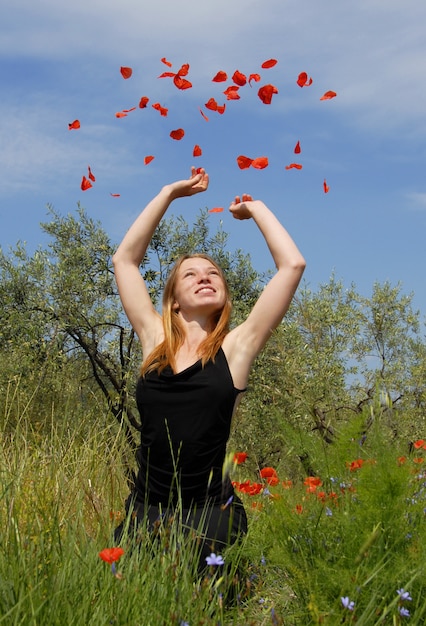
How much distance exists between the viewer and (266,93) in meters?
6.07

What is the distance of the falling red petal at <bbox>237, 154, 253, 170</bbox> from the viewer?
20.2ft

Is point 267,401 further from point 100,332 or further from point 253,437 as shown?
point 100,332

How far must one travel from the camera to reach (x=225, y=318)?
4469 millimetres

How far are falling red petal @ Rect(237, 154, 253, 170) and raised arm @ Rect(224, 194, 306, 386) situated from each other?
73.5 inches

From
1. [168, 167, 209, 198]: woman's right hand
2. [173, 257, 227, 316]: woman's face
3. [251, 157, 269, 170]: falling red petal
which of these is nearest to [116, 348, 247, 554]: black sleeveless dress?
[173, 257, 227, 316]: woman's face

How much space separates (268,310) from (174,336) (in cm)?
65

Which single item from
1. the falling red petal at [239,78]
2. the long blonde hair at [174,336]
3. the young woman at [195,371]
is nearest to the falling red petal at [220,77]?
the falling red petal at [239,78]

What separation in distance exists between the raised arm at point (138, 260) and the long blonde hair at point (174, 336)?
0.38ft

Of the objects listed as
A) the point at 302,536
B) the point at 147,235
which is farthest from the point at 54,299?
the point at 302,536

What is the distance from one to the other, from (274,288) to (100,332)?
646 cm

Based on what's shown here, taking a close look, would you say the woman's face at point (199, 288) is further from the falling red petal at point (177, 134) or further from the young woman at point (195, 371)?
the falling red petal at point (177, 134)

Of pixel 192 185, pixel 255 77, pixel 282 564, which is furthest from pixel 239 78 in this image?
pixel 282 564

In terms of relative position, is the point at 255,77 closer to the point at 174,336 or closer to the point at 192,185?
the point at 192,185

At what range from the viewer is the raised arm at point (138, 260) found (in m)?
4.62
